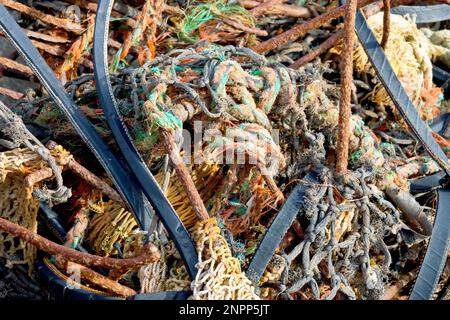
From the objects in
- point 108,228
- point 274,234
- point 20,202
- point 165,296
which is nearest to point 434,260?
point 274,234

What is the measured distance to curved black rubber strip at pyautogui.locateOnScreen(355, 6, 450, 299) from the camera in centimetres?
219

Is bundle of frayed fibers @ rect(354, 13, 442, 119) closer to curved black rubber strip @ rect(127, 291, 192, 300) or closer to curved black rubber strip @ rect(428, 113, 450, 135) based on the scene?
curved black rubber strip @ rect(428, 113, 450, 135)

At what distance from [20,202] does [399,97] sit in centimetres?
115

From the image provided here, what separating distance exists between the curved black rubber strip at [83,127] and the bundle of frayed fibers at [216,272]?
19 centimetres

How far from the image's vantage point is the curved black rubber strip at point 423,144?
219 cm

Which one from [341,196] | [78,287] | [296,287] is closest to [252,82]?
[341,196]

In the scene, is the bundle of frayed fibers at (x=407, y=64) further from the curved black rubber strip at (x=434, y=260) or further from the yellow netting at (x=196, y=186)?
the yellow netting at (x=196, y=186)

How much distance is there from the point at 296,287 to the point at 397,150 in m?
0.78

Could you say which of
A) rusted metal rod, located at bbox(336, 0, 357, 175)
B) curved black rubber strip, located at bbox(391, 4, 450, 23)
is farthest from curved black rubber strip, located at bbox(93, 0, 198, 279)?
curved black rubber strip, located at bbox(391, 4, 450, 23)

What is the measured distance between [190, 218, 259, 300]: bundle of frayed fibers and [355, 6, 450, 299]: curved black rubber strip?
1.73 ft

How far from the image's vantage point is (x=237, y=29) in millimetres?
2705

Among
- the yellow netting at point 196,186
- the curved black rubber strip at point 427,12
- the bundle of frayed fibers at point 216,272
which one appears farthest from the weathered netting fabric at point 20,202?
the curved black rubber strip at point 427,12

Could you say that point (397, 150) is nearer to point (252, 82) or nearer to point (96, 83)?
point (252, 82)

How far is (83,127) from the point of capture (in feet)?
7.14
